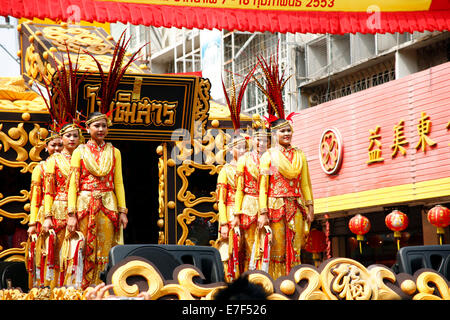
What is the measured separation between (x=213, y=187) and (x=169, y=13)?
5.37m

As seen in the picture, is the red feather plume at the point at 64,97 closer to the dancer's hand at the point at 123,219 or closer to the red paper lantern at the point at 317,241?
the dancer's hand at the point at 123,219

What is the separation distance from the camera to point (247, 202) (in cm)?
814

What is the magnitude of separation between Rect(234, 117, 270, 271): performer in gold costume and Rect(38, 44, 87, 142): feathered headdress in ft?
5.81

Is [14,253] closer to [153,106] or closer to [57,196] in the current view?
[57,196]

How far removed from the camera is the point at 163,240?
9.46 metres

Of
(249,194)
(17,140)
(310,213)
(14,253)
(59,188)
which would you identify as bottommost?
(14,253)

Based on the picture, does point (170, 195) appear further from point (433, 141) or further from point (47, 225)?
point (433, 141)

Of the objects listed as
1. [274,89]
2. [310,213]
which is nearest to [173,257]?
[310,213]

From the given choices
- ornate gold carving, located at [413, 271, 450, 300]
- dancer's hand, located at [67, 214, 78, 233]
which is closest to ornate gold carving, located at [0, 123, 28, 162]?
dancer's hand, located at [67, 214, 78, 233]

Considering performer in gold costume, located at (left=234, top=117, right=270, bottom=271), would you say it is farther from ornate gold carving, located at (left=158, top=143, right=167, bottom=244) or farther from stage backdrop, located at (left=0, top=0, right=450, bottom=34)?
stage backdrop, located at (left=0, top=0, right=450, bottom=34)

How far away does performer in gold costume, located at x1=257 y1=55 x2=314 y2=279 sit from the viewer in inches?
302

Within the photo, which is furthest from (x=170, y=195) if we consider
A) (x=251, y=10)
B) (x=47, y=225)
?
(x=251, y=10)

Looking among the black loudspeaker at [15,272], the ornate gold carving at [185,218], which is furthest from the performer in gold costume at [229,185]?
the black loudspeaker at [15,272]

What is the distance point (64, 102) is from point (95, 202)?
4.80 feet
